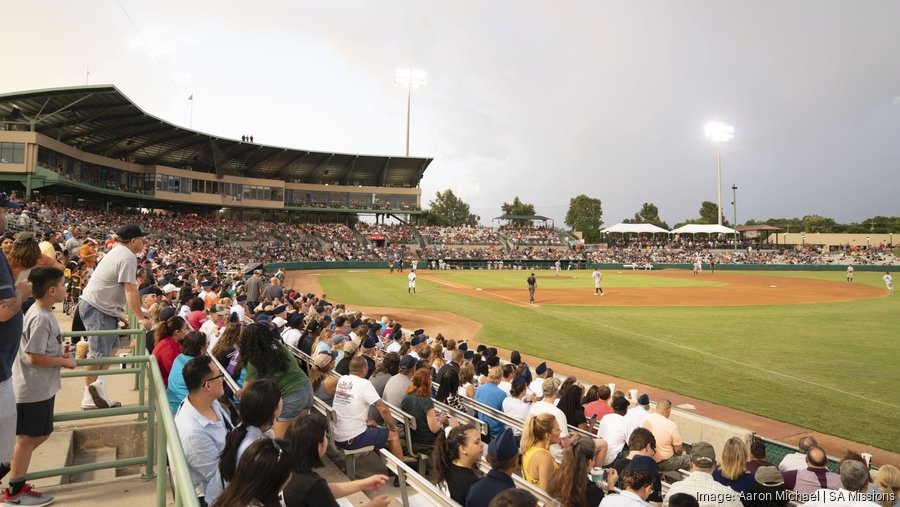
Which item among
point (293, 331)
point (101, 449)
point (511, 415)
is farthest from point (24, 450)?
point (293, 331)

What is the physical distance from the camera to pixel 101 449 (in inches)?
A: 240

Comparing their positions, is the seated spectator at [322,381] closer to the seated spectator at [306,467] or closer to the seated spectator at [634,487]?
the seated spectator at [306,467]

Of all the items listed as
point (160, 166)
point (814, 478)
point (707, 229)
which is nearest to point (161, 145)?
point (160, 166)

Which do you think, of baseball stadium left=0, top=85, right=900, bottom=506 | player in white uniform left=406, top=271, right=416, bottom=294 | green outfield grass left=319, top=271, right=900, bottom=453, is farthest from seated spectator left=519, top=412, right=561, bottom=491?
player in white uniform left=406, top=271, right=416, bottom=294

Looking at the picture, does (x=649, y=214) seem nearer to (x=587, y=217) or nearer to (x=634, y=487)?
(x=587, y=217)

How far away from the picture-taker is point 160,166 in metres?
61.5

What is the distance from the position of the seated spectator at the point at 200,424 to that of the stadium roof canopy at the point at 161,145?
4515 centimetres

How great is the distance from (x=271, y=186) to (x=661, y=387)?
69.4 meters

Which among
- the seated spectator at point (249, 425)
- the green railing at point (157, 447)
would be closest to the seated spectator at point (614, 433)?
the seated spectator at point (249, 425)

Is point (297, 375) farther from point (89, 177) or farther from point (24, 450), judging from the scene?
point (89, 177)

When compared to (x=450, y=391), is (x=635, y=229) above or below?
above

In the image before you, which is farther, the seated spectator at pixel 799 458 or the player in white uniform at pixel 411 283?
the player in white uniform at pixel 411 283

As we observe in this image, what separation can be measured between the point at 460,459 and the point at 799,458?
5.07m

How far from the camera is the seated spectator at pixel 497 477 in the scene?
161 inches
